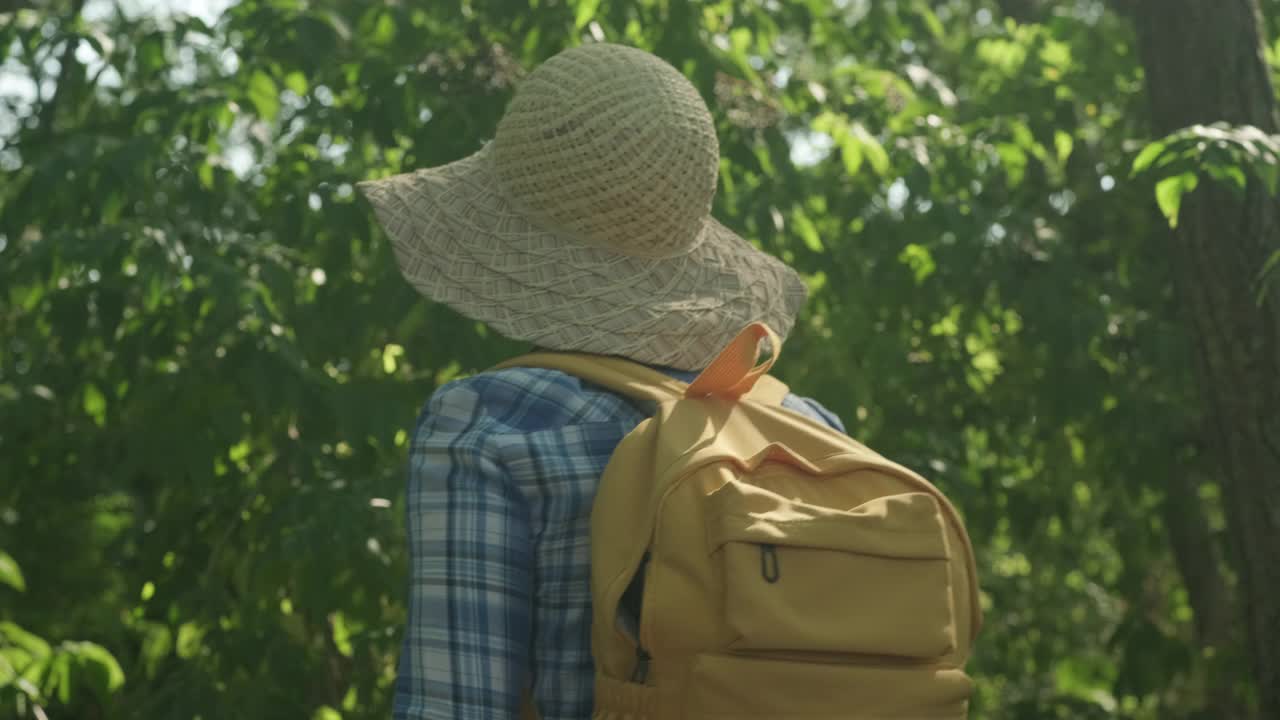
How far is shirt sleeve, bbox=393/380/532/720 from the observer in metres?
1.21

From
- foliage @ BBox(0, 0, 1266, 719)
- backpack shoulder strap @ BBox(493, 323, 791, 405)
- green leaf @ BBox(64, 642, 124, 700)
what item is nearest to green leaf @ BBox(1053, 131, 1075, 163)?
foliage @ BBox(0, 0, 1266, 719)

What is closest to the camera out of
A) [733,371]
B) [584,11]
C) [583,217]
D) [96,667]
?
[733,371]

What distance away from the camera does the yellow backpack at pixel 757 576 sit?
1189mm

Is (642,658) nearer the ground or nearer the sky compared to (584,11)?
nearer the ground

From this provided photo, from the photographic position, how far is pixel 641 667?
122cm

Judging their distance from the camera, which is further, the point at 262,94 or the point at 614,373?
the point at 262,94

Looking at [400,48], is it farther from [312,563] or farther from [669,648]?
[669,648]

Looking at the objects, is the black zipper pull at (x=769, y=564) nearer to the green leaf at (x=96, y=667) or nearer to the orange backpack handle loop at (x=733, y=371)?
the orange backpack handle loop at (x=733, y=371)

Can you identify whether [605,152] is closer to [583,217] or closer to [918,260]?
[583,217]

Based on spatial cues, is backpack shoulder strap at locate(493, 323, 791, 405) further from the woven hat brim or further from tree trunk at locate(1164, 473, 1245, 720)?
tree trunk at locate(1164, 473, 1245, 720)

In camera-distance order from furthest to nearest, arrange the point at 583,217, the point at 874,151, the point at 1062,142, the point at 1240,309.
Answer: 1. the point at 1062,142
2. the point at 874,151
3. the point at 1240,309
4. the point at 583,217

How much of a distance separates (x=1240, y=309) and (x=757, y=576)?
2247mm

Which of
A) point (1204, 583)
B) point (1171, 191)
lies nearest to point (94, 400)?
point (1171, 191)

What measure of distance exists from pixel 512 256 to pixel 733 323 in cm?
27
